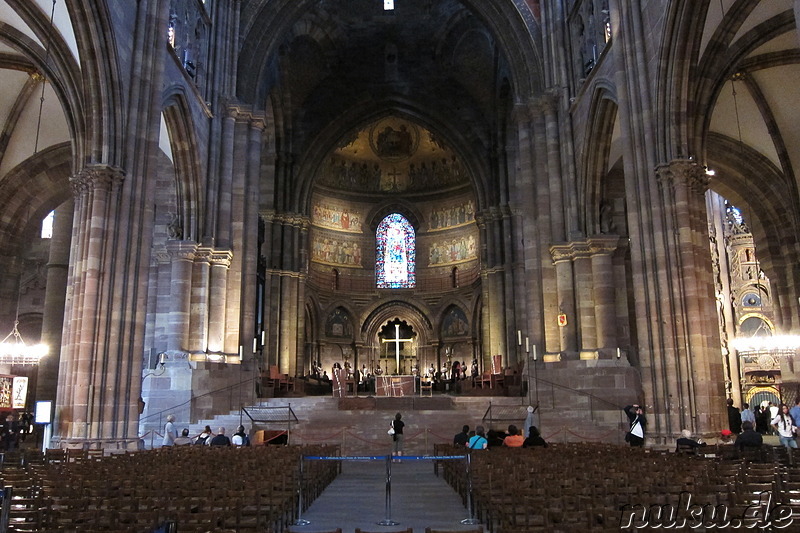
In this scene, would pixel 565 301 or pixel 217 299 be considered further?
pixel 217 299

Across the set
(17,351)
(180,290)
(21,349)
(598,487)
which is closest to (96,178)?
(180,290)

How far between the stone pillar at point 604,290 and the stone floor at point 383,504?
365 inches

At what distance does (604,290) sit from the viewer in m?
22.8

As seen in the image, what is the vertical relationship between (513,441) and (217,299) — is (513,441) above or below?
below

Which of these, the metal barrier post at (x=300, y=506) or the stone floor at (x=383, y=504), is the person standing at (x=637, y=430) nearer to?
the stone floor at (x=383, y=504)

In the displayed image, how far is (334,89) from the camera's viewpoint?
40.4 meters

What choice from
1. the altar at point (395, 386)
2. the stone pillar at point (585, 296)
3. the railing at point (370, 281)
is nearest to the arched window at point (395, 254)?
the railing at point (370, 281)

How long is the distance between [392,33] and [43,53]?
23.7 m

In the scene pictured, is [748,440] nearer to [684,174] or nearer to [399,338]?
[684,174]

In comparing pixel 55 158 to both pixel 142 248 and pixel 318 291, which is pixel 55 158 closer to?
pixel 142 248

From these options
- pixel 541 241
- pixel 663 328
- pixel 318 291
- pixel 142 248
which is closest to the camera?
pixel 663 328

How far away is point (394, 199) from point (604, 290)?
26.6 metres

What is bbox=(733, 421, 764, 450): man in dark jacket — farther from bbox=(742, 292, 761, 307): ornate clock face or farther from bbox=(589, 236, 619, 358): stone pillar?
bbox=(742, 292, 761, 307): ornate clock face

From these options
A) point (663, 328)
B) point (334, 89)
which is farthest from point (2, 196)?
point (663, 328)
